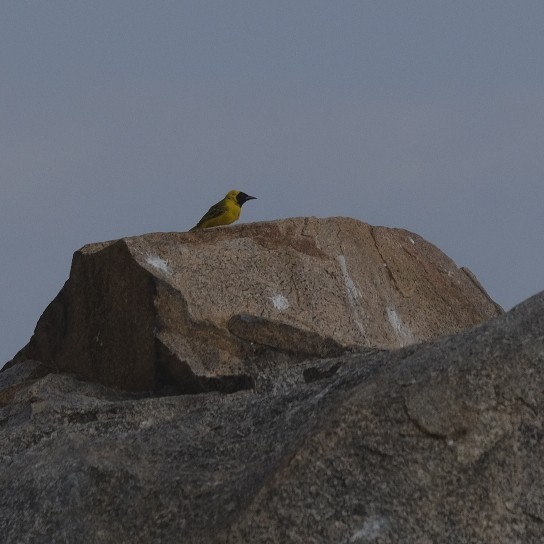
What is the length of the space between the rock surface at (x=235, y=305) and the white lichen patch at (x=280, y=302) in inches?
0.5

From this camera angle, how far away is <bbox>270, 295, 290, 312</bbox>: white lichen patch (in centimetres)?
1099

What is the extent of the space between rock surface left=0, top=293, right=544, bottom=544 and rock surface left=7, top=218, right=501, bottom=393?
2532 mm

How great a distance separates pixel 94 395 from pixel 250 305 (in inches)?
59.1

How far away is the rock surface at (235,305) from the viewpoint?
10.4 meters

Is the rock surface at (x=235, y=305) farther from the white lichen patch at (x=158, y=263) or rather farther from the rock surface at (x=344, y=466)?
the rock surface at (x=344, y=466)

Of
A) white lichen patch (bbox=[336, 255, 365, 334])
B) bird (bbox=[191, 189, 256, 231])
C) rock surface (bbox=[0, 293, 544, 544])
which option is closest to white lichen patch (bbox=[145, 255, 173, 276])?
white lichen patch (bbox=[336, 255, 365, 334])

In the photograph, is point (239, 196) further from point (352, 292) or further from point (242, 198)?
point (352, 292)

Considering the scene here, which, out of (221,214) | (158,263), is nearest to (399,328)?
(158,263)

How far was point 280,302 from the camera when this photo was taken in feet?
36.2

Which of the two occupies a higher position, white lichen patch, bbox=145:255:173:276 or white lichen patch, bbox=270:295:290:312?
white lichen patch, bbox=145:255:173:276

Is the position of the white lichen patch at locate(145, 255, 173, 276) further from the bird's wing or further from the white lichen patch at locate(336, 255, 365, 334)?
the bird's wing

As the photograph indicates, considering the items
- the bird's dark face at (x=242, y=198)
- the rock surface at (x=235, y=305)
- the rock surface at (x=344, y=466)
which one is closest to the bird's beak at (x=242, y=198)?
the bird's dark face at (x=242, y=198)

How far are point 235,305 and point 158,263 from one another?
731 millimetres

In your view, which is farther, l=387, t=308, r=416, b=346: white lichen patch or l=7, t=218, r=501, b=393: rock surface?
l=387, t=308, r=416, b=346: white lichen patch
